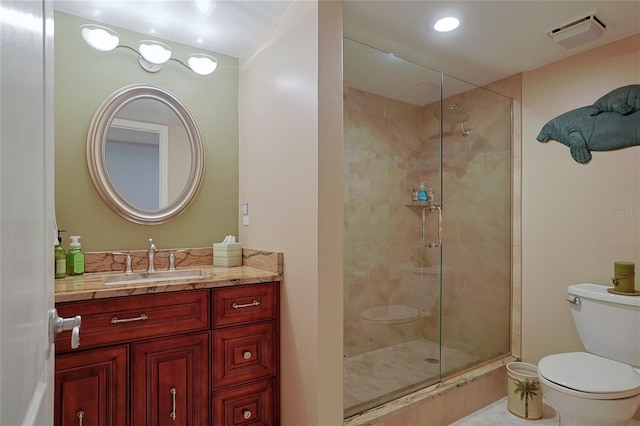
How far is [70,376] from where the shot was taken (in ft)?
4.72

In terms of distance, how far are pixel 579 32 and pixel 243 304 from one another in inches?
93.9

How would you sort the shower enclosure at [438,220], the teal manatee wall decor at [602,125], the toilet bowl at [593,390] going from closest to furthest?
the toilet bowl at [593,390] < the teal manatee wall decor at [602,125] < the shower enclosure at [438,220]

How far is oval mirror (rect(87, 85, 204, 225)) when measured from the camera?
2.05 meters

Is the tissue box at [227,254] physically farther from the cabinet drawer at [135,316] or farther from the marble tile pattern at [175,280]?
the cabinet drawer at [135,316]

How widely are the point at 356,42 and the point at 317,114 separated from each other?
750mm

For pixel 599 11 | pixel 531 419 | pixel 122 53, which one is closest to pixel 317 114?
pixel 122 53

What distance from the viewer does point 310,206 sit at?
170cm

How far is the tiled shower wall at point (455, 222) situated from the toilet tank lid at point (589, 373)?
2.46ft

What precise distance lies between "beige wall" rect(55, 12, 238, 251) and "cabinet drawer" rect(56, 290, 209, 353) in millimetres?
672

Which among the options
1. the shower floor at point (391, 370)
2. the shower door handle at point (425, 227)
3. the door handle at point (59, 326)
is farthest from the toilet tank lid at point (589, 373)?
the door handle at point (59, 326)

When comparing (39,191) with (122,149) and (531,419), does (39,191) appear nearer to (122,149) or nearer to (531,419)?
(122,149)

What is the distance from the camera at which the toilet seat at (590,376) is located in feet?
5.45

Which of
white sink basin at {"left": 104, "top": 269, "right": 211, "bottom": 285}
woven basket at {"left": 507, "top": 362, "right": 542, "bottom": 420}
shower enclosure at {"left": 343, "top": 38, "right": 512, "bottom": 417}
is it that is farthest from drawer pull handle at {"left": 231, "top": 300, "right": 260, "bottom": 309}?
woven basket at {"left": 507, "top": 362, "right": 542, "bottom": 420}

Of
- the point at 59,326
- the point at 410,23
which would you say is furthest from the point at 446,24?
the point at 59,326
